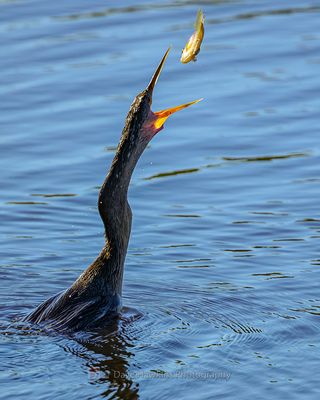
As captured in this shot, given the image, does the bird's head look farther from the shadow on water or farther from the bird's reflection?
the shadow on water

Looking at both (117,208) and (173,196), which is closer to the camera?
(117,208)

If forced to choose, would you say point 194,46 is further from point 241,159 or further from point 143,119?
point 241,159

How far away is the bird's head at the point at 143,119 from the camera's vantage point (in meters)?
9.29

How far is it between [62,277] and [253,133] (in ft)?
14.1

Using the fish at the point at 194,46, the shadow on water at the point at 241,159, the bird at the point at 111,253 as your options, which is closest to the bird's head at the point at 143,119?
the bird at the point at 111,253

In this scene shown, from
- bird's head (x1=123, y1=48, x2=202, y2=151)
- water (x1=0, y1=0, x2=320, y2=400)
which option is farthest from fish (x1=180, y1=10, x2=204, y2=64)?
water (x1=0, y1=0, x2=320, y2=400)

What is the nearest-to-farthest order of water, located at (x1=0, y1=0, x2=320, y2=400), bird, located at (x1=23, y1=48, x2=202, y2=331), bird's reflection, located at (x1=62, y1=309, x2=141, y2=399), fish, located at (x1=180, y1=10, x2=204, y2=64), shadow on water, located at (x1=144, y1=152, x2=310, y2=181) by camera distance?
bird's reflection, located at (x1=62, y1=309, x2=141, y2=399) → water, located at (x1=0, y1=0, x2=320, y2=400) → bird, located at (x1=23, y1=48, x2=202, y2=331) → fish, located at (x1=180, y1=10, x2=204, y2=64) → shadow on water, located at (x1=144, y1=152, x2=310, y2=181)

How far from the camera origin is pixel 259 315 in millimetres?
9430

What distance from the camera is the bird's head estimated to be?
366 inches

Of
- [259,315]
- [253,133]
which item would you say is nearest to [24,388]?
[259,315]

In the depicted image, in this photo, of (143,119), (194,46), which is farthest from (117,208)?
(194,46)

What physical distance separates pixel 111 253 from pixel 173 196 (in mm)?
3110

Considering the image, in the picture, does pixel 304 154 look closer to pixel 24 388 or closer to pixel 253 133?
pixel 253 133

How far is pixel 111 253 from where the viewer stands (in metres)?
9.30
